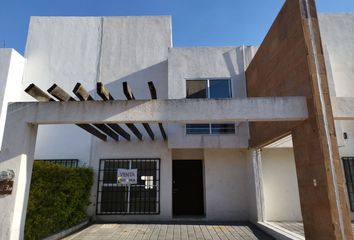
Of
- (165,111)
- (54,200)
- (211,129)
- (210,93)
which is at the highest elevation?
(210,93)

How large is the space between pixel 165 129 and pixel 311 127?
17.6ft

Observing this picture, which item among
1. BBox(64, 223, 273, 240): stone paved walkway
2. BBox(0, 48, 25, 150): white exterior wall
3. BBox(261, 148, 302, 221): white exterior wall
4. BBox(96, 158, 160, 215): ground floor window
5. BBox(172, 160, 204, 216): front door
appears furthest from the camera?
BBox(172, 160, 204, 216): front door

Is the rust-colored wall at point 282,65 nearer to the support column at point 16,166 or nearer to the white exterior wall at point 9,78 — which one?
the support column at point 16,166

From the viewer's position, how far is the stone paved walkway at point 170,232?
6609mm

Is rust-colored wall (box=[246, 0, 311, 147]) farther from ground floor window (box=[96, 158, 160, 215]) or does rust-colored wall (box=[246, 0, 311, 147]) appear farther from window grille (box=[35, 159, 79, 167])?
window grille (box=[35, 159, 79, 167])

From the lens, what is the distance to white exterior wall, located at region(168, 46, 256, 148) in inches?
345

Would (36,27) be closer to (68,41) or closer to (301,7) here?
(68,41)

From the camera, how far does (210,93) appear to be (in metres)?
9.23

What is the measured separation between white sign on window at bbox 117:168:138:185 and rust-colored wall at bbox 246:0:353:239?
17.0ft

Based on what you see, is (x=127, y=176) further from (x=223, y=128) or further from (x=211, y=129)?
(x=223, y=128)

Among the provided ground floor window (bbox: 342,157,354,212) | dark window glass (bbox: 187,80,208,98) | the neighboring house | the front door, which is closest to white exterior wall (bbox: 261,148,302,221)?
the neighboring house

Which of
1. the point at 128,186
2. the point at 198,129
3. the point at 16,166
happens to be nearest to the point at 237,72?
the point at 198,129

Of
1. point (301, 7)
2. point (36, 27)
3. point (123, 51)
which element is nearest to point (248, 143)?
point (301, 7)

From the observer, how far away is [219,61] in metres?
9.56
